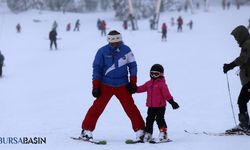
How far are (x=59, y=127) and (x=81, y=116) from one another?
5.48 feet

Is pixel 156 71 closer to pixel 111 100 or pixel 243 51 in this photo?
pixel 243 51

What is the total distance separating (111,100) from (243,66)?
5796mm

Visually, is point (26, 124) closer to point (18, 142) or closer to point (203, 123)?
point (18, 142)

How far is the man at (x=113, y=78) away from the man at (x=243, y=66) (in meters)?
1.32

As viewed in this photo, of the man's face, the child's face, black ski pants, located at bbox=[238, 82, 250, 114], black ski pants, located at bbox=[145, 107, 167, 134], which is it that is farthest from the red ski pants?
black ski pants, located at bbox=[238, 82, 250, 114]

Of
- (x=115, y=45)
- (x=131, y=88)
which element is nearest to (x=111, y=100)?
(x=131, y=88)

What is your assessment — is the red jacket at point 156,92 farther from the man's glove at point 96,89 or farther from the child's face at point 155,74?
the man's glove at point 96,89

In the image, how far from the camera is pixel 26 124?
338 inches

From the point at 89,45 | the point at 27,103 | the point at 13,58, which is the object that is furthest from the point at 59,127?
the point at 89,45

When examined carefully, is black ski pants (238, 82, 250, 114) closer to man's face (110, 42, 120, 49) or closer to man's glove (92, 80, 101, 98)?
man's face (110, 42, 120, 49)

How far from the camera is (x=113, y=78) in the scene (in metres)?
6.52

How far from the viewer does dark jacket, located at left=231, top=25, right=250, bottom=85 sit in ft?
21.8

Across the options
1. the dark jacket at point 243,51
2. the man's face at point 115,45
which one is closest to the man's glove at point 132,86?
the man's face at point 115,45

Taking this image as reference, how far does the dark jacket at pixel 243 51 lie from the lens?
6.64 meters
